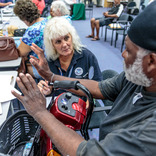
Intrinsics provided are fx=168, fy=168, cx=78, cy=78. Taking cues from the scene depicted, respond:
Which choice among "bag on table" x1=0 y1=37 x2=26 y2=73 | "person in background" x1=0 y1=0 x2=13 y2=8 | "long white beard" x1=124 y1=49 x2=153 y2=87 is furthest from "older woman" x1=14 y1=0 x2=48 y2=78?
"person in background" x1=0 y1=0 x2=13 y2=8

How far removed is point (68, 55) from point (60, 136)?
101 cm

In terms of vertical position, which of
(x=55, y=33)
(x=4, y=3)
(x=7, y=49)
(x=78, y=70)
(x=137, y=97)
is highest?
(x=4, y=3)

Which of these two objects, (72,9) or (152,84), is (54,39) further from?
(72,9)

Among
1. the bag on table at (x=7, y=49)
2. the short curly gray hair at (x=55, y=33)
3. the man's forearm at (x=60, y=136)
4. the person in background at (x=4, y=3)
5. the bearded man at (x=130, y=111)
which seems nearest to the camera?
the bearded man at (x=130, y=111)

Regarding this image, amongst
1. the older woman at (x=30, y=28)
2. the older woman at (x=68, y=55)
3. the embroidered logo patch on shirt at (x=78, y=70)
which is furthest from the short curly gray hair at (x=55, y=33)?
the older woman at (x=30, y=28)

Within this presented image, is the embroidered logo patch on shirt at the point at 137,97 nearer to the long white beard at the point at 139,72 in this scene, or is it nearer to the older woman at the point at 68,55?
the long white beard at the point at 139,72

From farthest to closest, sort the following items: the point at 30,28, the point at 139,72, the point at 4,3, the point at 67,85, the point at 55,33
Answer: the point at 4,3 < the point at 30,28 < the point at 55,33 < the point at 67,85 < the point at 139,72

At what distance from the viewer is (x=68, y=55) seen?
1592 millimetres

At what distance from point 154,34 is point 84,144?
472 millimetres

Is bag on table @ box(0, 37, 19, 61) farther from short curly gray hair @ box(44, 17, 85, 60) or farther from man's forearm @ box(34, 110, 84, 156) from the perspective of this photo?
man's forearm @ box(34, 110, 84, 156)

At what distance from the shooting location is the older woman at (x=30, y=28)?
1.93 m

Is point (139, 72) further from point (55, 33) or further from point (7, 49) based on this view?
point (7, 49)

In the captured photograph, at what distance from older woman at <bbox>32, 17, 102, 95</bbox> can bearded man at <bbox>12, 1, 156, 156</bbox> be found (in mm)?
715

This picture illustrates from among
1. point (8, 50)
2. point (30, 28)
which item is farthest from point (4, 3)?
point (8, 50)
